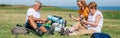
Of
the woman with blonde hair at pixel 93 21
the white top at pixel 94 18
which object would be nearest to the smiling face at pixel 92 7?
the woman with blonde hair at pixel 93 21

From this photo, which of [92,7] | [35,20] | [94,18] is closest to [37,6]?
[35,20]

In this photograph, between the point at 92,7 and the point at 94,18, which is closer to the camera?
the point at 92,7

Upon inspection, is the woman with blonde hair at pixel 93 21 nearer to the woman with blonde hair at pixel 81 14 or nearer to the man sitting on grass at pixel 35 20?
the woman with blonde hair at pixel 81 14

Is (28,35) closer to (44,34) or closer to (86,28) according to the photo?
(44,34)

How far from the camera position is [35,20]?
42.8 ft

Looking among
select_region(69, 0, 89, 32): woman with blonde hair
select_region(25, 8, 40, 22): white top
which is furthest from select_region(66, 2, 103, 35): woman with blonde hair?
select_region(25, 8, 40, 22): white top

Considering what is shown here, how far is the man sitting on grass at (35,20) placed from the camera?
41.7ft

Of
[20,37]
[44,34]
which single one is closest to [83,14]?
[44,34]

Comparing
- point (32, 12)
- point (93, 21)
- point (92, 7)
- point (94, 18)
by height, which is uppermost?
point (92, 7)

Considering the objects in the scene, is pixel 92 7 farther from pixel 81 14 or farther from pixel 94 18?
pixel 81 14

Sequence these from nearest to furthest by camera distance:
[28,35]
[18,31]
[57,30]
→ [18,31] → [28,35] → [57,30]

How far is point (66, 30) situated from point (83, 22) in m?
0.63

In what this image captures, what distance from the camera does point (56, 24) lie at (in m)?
13.4

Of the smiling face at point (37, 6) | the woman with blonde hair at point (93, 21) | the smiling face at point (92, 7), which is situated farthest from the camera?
the smiling face at point (37, 6)
